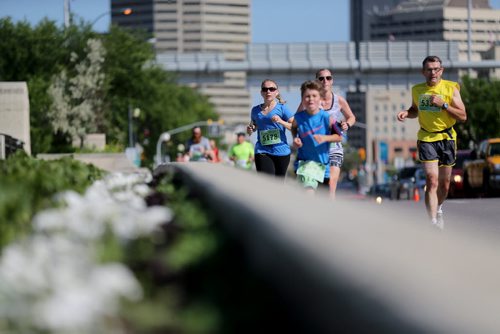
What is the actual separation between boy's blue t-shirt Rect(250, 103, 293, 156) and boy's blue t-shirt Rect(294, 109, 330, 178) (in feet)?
9.57

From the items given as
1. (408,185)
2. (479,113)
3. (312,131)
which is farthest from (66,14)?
(312,131)

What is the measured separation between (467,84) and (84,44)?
3210cm

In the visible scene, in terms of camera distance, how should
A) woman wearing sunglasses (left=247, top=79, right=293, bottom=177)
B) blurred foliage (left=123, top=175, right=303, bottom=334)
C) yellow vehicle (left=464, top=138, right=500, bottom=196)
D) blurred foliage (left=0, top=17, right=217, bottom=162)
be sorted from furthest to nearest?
blurred foliage (left=0, top=17, right=217, bottom=162) → yellow vehicle (left=464, top=138, right=500, bottom=196) → woman wearing sunglasses (left=247, top=79, right=293, bottom=177) → blurred foliage (left=123, top=175, right=303, bottom=334)

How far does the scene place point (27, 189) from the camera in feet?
23.3

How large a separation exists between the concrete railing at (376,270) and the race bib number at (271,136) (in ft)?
42.5

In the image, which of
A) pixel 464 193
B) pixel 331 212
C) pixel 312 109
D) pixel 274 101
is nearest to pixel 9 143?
pixel 274 101

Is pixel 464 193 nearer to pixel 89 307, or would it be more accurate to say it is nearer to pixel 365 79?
pixel 89 307

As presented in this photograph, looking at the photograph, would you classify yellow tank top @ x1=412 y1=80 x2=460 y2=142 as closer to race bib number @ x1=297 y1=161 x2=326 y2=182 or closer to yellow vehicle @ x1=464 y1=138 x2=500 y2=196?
race bib number @ x1=297 y1=161 x2=326 y2=182

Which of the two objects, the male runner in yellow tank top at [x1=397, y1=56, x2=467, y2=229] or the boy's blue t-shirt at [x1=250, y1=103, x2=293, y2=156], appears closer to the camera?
the male runner in yellow tank top at [x1=397, y1=56, x2=467, y2=229]

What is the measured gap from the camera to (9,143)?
2603 centimetres

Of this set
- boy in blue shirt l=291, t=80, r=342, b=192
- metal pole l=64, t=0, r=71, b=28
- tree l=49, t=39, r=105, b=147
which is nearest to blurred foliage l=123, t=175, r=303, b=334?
boy in blue shirt l=291, t=80, r=342, b=192

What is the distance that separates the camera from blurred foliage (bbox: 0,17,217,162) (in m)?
58.8

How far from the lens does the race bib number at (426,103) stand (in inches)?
589

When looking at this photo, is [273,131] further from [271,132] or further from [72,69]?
[72,69]
